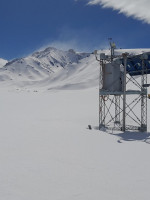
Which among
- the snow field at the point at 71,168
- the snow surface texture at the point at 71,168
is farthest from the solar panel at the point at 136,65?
the snow surface texture at the point at 71,168

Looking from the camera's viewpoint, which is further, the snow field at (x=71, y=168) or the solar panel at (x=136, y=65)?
the solar panel at (x=136, y=65)

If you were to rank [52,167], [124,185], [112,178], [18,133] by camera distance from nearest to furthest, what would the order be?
[124,185], [112,178], [52,167], [18,133]

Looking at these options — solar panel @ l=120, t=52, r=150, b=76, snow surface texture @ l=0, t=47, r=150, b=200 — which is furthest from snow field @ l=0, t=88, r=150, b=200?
solar panel @ l=120, t=52, r=150, b=76

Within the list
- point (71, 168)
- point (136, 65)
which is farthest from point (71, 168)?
point (136, 65)

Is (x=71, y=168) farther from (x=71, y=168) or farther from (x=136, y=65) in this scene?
(x=136, y=65)

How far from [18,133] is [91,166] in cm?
894

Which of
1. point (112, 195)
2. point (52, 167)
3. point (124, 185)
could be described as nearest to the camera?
point (112, 195)

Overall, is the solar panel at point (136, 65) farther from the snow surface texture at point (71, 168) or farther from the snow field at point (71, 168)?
the snow surface texture at point (71, 168)

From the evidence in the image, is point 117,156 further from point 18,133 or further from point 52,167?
point 18,133

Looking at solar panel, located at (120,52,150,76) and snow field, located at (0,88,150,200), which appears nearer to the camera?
snow field, located at (0,88,150,200)

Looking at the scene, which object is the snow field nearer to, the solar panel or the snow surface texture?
A: the snow surface texture

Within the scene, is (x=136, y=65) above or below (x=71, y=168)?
above

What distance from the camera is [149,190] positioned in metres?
9.95

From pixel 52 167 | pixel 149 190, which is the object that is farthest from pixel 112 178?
pixel 52 167
